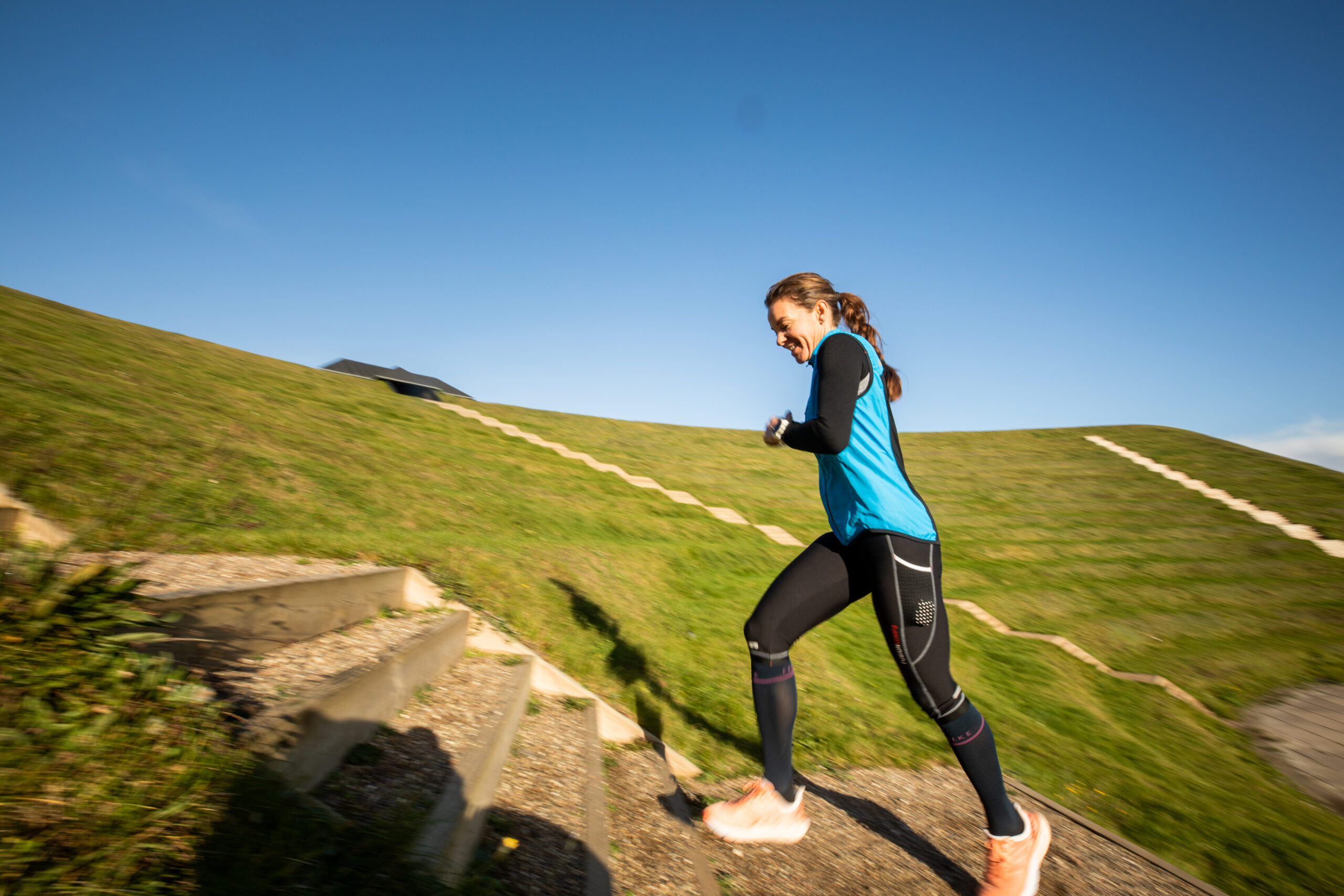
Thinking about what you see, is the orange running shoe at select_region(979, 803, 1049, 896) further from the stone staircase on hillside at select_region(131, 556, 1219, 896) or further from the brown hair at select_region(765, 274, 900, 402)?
the brown hair at select_region(765, 274, 900, 402)

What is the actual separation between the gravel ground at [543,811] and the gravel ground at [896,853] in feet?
2.10

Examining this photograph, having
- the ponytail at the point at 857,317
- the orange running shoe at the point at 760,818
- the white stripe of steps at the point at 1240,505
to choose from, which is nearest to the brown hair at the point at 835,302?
the ponytail at the point at 857,317

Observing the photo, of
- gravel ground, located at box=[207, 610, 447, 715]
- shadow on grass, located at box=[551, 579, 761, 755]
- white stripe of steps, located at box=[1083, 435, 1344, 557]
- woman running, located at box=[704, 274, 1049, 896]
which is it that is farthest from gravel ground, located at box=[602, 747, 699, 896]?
white stripe of steps, located at box=[1083, 435, 1344, 557]

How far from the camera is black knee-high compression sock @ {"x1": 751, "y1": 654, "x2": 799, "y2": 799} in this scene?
285 centimetres

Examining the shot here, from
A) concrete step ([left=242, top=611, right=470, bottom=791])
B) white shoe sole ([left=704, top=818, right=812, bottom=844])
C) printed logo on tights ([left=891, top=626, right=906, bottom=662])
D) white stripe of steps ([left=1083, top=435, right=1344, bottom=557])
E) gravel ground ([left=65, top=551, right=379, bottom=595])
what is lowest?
white shoe sole ([left=704, top=818, right=812, bottom=844])

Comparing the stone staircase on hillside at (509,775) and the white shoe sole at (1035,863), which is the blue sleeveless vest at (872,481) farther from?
the stone staircase on hillside at (509,775)

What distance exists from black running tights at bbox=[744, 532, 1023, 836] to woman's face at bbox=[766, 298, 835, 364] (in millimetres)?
882

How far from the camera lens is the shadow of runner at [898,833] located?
2.85m

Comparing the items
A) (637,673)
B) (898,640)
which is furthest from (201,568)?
(898,640)

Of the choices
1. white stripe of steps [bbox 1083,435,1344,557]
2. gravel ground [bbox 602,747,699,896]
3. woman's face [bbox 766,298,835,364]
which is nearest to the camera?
gravel ground [bbox 602,747,699,896]

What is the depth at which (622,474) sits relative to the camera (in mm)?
13094

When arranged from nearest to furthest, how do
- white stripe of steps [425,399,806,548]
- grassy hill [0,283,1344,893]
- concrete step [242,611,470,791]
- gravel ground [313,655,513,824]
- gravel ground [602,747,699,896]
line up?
concrete step [242,611,470,791], gravel ground [313,655,513,824], gravel ground [602,747,699,896], grassy hill [0,283,1344,893], white stripe of steps [425,399,806,548]

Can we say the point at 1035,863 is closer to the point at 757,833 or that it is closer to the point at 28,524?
the point at 757,833

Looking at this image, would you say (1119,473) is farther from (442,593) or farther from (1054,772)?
(442,593)
